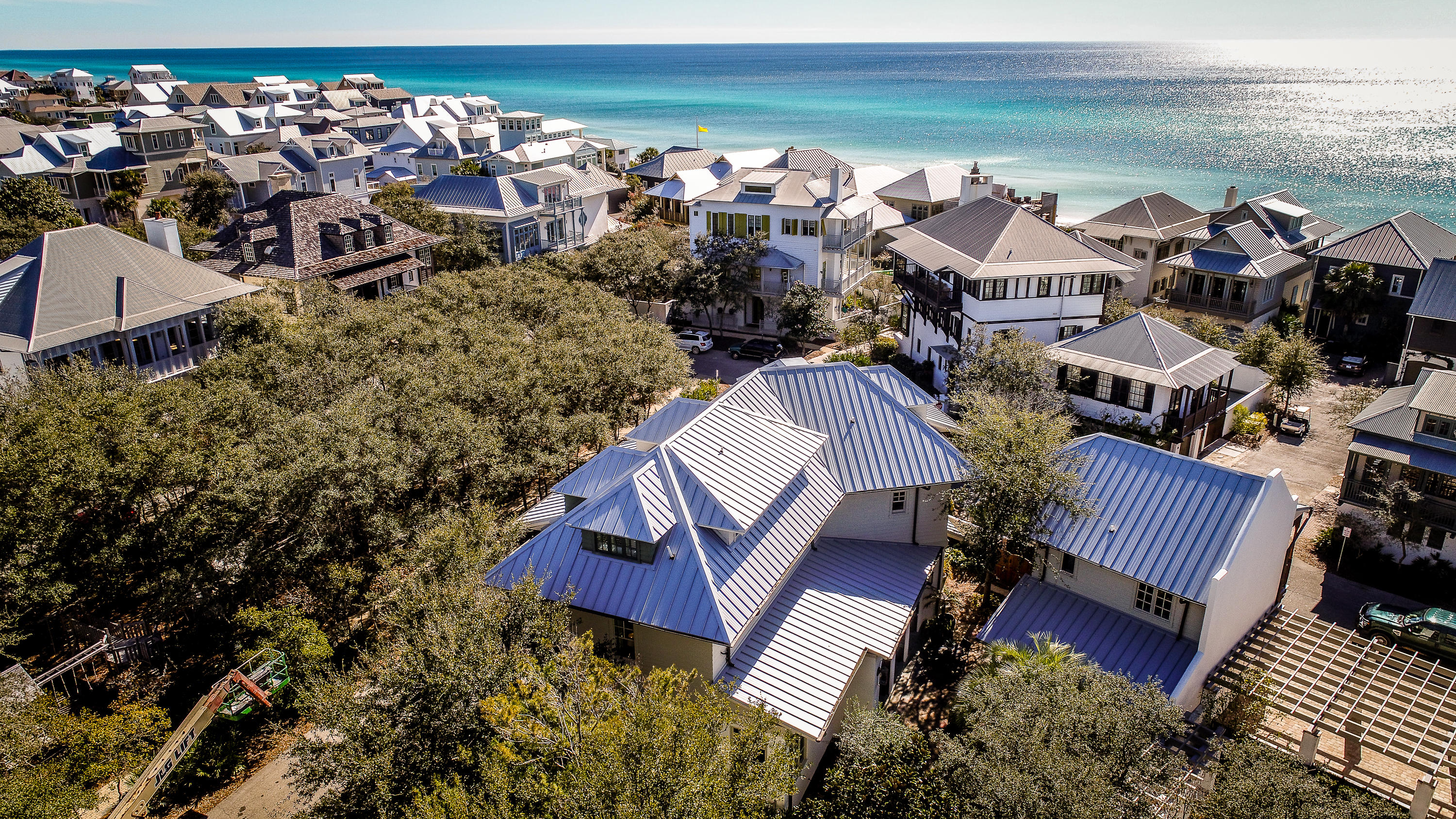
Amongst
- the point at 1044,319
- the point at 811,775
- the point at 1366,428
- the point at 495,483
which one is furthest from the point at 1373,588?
the point at 495,483

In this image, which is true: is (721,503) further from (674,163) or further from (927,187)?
(674,163)

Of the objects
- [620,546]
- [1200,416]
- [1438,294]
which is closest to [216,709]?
[620,546]

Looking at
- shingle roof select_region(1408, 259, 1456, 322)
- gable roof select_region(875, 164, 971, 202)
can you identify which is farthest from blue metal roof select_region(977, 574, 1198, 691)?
gable roof select_region(875, 164, 971, 202)

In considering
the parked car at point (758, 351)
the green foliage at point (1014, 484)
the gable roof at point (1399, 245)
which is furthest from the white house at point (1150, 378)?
the gable roof at point (1399, 245)

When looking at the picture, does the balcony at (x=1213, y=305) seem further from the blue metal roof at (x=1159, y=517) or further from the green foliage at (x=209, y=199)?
the green foliage at (x=209, y=199)

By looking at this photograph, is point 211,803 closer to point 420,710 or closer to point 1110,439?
point 420,710
